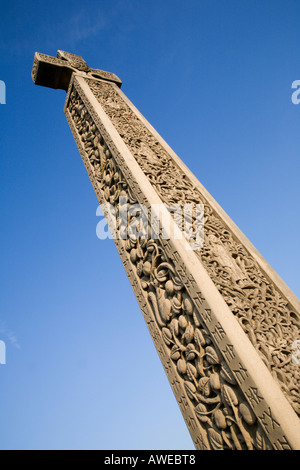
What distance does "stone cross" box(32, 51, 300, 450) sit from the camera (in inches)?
53.2

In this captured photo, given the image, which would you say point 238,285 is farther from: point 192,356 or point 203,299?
point 192,356

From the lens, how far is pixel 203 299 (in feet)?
5.40

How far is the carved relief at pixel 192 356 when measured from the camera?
135 centimetres

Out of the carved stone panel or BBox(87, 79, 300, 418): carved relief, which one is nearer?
the carved stone panel

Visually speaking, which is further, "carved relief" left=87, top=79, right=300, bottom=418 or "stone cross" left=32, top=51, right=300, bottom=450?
"carved relief" left=87, top=79, right=300, bottom=418

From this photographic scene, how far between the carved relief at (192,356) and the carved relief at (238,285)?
0.05 metres

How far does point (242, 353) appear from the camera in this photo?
1.41m

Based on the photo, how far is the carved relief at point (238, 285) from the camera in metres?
1.55

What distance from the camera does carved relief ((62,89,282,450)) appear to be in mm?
1351

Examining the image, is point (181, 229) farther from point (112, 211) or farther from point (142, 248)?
point (112, 211)

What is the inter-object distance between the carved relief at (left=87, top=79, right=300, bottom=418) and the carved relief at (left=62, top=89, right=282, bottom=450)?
1.8 inches

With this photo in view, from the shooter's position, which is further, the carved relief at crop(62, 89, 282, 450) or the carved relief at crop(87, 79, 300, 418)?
the carved relief at crop(87, 79, 300, 418)

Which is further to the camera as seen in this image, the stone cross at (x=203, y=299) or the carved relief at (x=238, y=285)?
the carved relief at (x=238, y=285)

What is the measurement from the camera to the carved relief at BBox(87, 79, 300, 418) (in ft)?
5.08
